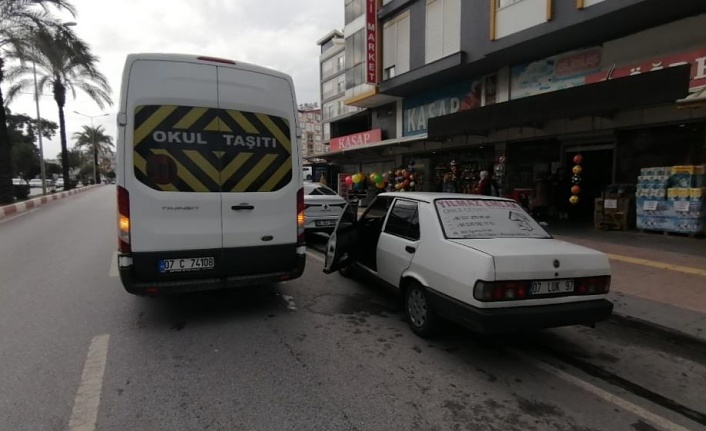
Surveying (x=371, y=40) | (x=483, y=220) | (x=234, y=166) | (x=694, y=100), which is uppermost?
(x=371, y=40)

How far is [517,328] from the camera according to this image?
3562 millimetres

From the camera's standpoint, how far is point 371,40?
18.8 metres

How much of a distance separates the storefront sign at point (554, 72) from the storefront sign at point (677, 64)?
0.63 meters

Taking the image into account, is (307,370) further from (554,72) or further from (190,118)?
(554,72)

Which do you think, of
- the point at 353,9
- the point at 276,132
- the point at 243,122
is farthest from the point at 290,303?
the point at 353,9

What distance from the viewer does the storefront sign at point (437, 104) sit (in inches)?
600

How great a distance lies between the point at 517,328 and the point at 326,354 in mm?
1717

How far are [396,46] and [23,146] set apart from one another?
2061 inches

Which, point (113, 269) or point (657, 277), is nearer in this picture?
point (657, 277)

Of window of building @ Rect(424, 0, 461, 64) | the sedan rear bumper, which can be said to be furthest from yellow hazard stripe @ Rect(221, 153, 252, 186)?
window of building @ Rect(424, 0, 461, 64)

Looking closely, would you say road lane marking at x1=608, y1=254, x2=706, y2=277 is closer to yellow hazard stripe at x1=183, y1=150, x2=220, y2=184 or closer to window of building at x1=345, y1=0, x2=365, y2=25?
Answer: yellow hazard stripe at x1=183, y1=150, x2=220, y2=184

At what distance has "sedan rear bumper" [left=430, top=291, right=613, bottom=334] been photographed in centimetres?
348

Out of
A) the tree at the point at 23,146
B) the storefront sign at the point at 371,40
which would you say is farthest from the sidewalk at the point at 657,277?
the tree at the point at 23,146

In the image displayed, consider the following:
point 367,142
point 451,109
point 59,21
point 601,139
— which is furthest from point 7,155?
point 601,139
